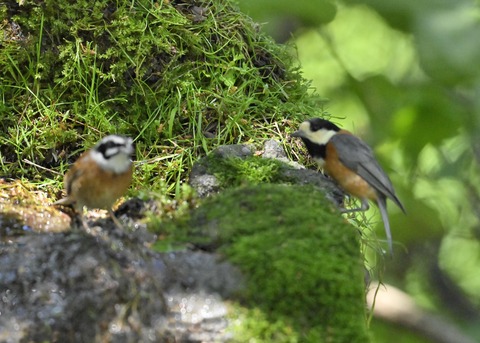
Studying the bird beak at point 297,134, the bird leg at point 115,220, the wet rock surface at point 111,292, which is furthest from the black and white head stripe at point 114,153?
the bird beak at point 297,134

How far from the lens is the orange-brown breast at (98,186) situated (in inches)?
155

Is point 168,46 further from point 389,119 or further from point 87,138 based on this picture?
point 389,119

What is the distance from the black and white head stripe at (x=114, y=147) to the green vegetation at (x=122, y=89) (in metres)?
0.62

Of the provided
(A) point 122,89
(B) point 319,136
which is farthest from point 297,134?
(A) point 122,89

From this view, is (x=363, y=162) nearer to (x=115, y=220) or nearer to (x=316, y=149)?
(x=316, y=149)

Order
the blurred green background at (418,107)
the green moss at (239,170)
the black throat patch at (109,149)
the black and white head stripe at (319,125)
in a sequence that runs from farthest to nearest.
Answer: the black and white head stripe at (319,125) < the green moss at (239,170) < the black throat patch at (109,149) < the blurred green background at (418,107)

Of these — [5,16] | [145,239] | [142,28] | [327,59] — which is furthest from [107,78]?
[327,59]

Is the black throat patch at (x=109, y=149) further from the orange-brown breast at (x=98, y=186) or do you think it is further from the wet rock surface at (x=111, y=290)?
the wet rock surface at (x=111, y=290)

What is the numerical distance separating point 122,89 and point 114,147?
107 centimetres

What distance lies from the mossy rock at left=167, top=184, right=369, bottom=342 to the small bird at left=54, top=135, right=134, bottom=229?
64 cm

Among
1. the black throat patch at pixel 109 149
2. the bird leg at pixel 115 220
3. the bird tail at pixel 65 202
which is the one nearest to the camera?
the bird leg at pixel 115 220

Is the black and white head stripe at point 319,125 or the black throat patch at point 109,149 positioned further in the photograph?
the black and white head stripe at point 319,125

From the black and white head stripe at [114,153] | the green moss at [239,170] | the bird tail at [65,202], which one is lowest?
the bird tail at [65,202]

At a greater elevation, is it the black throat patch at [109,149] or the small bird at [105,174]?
the black throat patch at [109,149]
